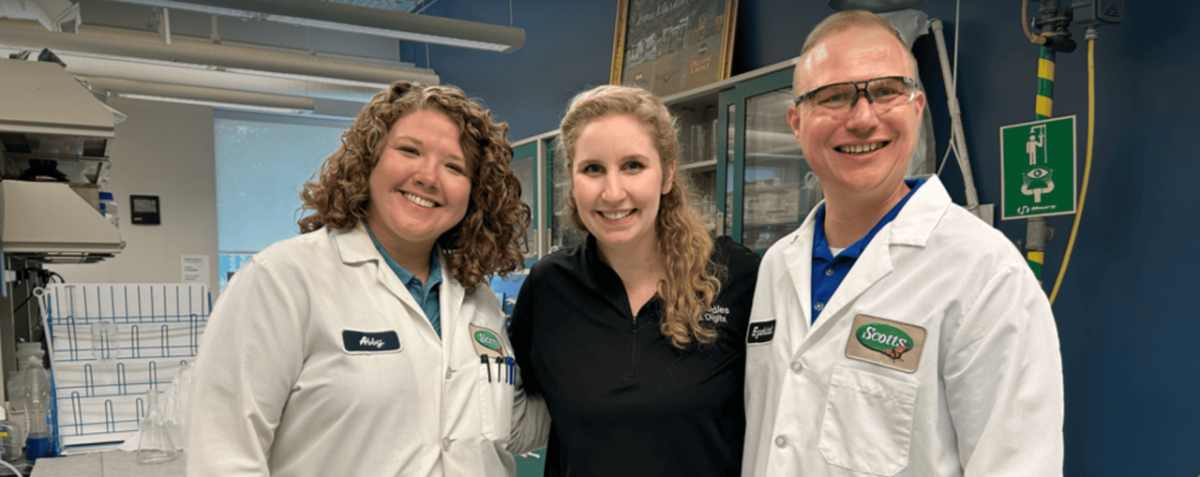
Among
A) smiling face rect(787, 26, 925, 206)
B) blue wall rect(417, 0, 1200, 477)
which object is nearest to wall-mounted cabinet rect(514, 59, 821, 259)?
blue wall rect(417, 0, 1200, 477)

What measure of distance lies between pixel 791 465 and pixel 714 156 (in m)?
2.50

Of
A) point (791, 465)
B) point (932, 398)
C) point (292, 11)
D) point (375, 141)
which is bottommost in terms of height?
point (791, 465)

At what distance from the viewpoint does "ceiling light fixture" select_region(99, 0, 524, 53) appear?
12.8 ft

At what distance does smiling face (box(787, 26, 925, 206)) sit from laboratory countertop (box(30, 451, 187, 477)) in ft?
6.59

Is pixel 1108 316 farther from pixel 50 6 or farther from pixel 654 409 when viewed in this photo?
pixel 50 6

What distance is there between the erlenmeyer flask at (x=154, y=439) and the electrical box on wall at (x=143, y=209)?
440cm

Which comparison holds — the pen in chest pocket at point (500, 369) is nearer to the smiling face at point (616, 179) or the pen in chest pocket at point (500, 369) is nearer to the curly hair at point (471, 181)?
the curly hair at point (471, 181)

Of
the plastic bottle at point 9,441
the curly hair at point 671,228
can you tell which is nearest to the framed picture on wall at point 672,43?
the curly hair at point 671,228

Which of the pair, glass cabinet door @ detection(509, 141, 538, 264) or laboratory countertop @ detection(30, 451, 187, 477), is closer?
laboratory countertop @ detection(30, 451, 187, 477)

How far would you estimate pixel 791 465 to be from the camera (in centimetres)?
132

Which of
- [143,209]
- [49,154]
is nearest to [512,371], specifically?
[49,154]

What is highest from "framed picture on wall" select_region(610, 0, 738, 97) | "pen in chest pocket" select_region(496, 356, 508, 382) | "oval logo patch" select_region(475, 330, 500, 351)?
"framed picture on wall" select_region(610, 0, 738, 97)

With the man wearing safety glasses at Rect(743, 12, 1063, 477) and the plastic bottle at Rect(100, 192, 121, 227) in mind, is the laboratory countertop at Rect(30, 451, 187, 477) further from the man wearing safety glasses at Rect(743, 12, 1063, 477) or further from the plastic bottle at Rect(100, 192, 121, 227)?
the man wearing safety glasses at Rect(743, 12, 1063, 477)

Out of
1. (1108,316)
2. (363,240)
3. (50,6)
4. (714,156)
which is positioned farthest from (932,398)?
(50,6)
